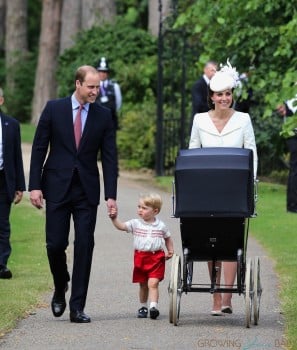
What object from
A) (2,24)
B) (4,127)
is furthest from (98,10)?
(4,127)

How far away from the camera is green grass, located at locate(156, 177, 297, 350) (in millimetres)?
10570

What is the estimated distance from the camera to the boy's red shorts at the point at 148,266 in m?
10.3

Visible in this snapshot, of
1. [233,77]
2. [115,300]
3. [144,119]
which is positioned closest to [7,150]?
[115,300]

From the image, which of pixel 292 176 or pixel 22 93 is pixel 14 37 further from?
pixel 292 176

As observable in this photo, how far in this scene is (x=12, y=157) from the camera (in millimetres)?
12539

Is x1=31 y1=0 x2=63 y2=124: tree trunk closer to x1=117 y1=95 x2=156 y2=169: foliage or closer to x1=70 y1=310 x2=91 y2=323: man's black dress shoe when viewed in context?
x1=117 y1=95 x2=156 y2=169: foliage

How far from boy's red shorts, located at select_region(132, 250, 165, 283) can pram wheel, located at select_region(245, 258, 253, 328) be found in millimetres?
787

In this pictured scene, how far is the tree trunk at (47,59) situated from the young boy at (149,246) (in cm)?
3104

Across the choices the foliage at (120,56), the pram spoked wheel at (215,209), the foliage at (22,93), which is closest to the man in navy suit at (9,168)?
the pram spoked wheel at (215,209)

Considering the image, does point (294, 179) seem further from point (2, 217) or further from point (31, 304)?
point (31, 304)

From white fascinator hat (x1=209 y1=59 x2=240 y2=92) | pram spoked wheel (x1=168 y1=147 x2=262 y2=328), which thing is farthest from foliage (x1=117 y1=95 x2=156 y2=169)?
pram spoked wheel (x1=168 y1=147 x2=262 y2=328)

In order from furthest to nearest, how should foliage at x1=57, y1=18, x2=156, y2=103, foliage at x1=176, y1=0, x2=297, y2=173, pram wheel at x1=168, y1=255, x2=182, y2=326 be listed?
foliage at x1=57, y1=18, x2=156, y2=103 → foliage at x1=176, y1=0, x2=297, y2=173 → pram wheel at x1=168, y1=255, x2=182, y2=326

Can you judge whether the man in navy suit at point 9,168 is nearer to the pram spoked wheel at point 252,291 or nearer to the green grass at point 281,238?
the green grass at point 281,238

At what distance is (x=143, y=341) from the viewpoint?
30.2 ft
